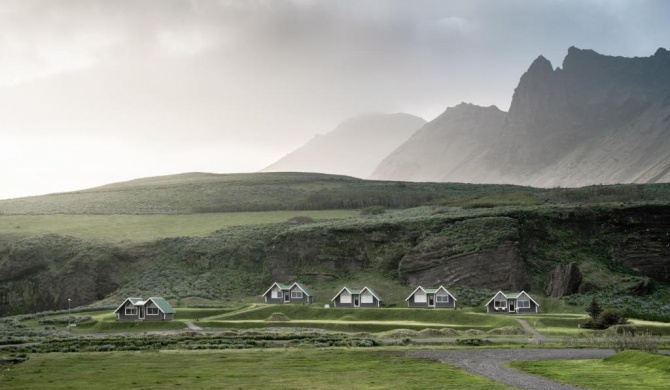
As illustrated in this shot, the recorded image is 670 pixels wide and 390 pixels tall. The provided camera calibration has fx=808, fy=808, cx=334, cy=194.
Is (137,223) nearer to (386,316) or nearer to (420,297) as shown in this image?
(420,297)

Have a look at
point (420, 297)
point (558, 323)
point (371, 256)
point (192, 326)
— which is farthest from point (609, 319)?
point (371, 256)

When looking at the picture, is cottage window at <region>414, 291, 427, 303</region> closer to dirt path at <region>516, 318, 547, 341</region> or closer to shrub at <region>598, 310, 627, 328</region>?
dirt path at <region>516, 318, 547, 341</region>

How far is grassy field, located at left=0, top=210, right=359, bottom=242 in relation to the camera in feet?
461

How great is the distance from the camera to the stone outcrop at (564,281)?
103 m

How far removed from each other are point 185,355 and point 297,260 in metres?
62.4

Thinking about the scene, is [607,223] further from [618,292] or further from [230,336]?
[230,336]

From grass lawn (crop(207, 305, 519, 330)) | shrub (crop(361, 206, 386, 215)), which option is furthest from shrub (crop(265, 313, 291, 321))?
shrub (crop(361, 206, 386, 215))

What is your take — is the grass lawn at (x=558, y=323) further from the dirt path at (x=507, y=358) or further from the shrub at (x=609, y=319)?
the dirt path at (x=507, y=358)

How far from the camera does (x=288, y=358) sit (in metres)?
57.8

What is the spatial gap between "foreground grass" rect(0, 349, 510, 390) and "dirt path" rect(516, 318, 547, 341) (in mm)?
18674

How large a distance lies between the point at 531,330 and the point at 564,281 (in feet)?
94.4

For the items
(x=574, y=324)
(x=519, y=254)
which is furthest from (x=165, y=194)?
(x=574, y=324)

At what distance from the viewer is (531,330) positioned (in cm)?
7731

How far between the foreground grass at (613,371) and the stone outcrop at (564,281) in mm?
51046
